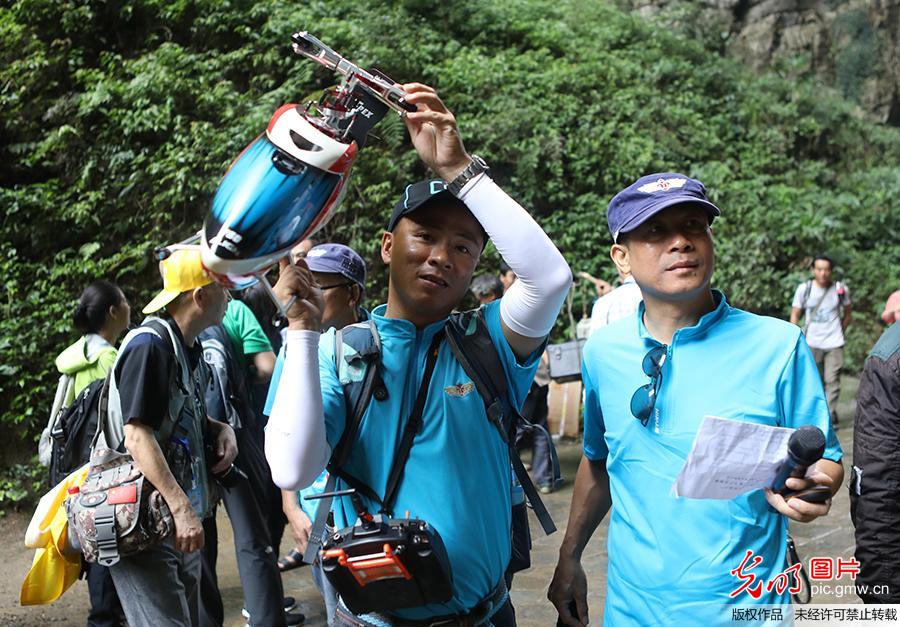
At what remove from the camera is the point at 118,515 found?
323cm

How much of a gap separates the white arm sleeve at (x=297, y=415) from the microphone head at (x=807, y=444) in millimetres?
1130

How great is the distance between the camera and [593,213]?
12.5 metres

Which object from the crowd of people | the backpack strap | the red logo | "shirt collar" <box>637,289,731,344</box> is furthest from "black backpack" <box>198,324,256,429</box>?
the red logo

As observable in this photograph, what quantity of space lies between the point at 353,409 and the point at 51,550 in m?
1.92

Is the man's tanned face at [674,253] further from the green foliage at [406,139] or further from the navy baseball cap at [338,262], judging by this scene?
the green foliage at [406,139]

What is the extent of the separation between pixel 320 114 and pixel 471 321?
78 cm

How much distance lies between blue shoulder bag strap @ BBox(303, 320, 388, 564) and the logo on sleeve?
0.56ft

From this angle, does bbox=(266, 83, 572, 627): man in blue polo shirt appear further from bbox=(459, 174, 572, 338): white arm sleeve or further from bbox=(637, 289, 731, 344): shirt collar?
bbox=(637, 289, 731, 344): shirt collar

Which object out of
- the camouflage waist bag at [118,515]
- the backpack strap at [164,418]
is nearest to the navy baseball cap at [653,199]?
the backpack strap at [164,418]

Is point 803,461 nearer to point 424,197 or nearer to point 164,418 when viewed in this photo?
point 424,197

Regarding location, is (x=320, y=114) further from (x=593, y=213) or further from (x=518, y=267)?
(x=593, y=213)

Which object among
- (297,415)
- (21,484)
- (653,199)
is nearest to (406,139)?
(21,484)

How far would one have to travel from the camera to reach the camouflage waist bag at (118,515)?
10.6 feet

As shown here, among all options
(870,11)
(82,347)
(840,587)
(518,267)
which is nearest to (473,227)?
(518,267)
